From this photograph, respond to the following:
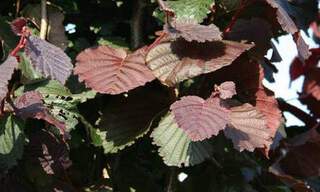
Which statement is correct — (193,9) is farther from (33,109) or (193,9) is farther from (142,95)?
(33,109)

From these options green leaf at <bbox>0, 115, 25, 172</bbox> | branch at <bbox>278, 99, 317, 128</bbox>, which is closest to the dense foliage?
green leaf at <bbox>0, 115, 25, 172</bbox>

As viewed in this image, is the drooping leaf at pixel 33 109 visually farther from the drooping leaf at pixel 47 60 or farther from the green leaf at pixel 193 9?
the green leaf at pixel 193 9

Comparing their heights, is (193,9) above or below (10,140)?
above

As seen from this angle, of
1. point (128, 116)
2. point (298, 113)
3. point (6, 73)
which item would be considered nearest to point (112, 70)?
point (128, 116)

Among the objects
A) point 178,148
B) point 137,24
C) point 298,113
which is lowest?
point 298,113

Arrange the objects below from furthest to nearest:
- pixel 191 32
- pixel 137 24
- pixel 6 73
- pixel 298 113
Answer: pixel 298 113, pixel 137 24, pixel 191 32, pixel 6 73

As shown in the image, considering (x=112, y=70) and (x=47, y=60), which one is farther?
(x=112, y=70)

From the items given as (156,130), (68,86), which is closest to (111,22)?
(68,86)

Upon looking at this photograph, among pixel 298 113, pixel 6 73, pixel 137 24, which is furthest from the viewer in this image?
pixel 298 113
